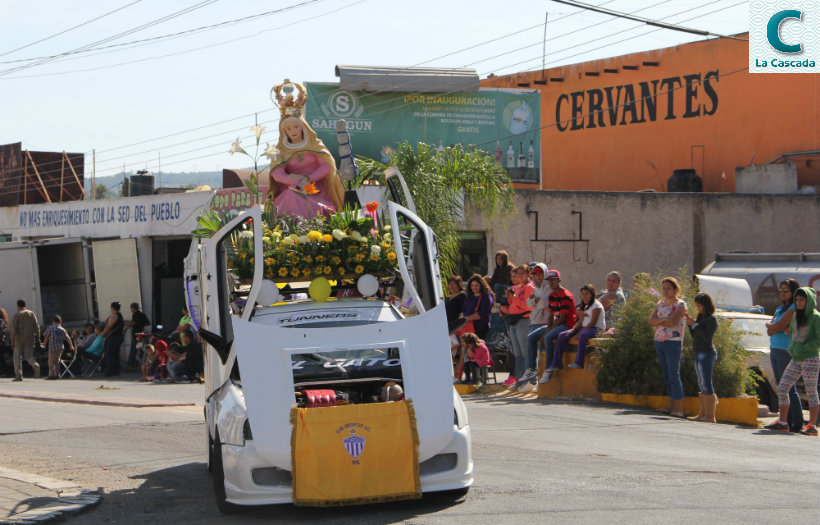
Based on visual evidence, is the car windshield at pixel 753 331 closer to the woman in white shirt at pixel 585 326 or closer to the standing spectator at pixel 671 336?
the woman in white shirt at pixel 585 326

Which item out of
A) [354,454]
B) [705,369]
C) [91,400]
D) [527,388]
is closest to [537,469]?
[354,454]

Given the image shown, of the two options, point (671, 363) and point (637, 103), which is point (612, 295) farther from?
point (637, 103)

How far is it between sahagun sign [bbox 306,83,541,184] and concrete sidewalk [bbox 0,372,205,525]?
32.7ft

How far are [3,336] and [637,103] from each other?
73.9 ft

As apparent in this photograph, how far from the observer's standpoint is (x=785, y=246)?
2817cm

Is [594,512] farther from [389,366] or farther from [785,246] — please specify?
[785,246]

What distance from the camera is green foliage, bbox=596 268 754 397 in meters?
14.0

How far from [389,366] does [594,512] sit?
232 cm

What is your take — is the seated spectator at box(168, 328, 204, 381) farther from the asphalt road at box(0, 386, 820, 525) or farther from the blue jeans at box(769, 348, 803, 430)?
the blue jeans at box(769, 348, 803, 430)

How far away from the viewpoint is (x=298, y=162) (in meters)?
12.1

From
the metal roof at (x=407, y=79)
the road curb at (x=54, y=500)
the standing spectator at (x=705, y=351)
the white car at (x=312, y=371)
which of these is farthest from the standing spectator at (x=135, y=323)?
the white car at (x=312, y=371)

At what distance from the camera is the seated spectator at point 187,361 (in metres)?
22.3

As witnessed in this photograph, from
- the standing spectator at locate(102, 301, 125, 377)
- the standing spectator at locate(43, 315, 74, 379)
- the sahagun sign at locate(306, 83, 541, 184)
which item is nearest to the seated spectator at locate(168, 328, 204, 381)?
the standing spectator at locate(102, 301, 125, 377)

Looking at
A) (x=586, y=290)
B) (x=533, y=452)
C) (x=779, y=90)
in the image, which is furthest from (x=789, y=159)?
(x=533, y=452)
